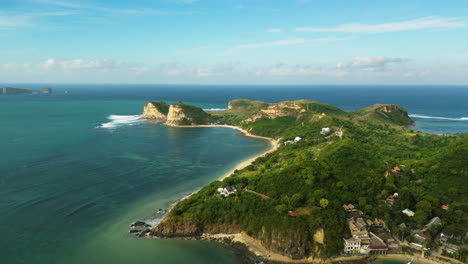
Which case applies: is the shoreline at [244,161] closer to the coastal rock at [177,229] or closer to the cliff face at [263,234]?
the coastal rock at [177,229]

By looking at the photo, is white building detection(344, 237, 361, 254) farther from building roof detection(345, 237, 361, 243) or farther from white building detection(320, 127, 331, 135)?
white building detection(320, 127, 331, 135)

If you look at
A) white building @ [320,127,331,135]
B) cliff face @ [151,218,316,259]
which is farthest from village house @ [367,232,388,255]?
white building @ [320,127,331,135]

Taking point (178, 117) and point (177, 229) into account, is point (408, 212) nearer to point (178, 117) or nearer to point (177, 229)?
point (177, 229)

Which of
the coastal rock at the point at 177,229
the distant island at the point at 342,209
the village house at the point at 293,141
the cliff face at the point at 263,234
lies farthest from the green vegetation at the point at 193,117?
the coastal rock at the point at 177,229

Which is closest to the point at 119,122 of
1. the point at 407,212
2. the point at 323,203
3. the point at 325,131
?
the point at 325,131

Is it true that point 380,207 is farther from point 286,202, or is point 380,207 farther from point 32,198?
point 32,198

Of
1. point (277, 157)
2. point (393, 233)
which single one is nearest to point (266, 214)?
point (393, 233)

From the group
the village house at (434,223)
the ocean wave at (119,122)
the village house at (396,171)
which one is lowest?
the village house at (434,223)
